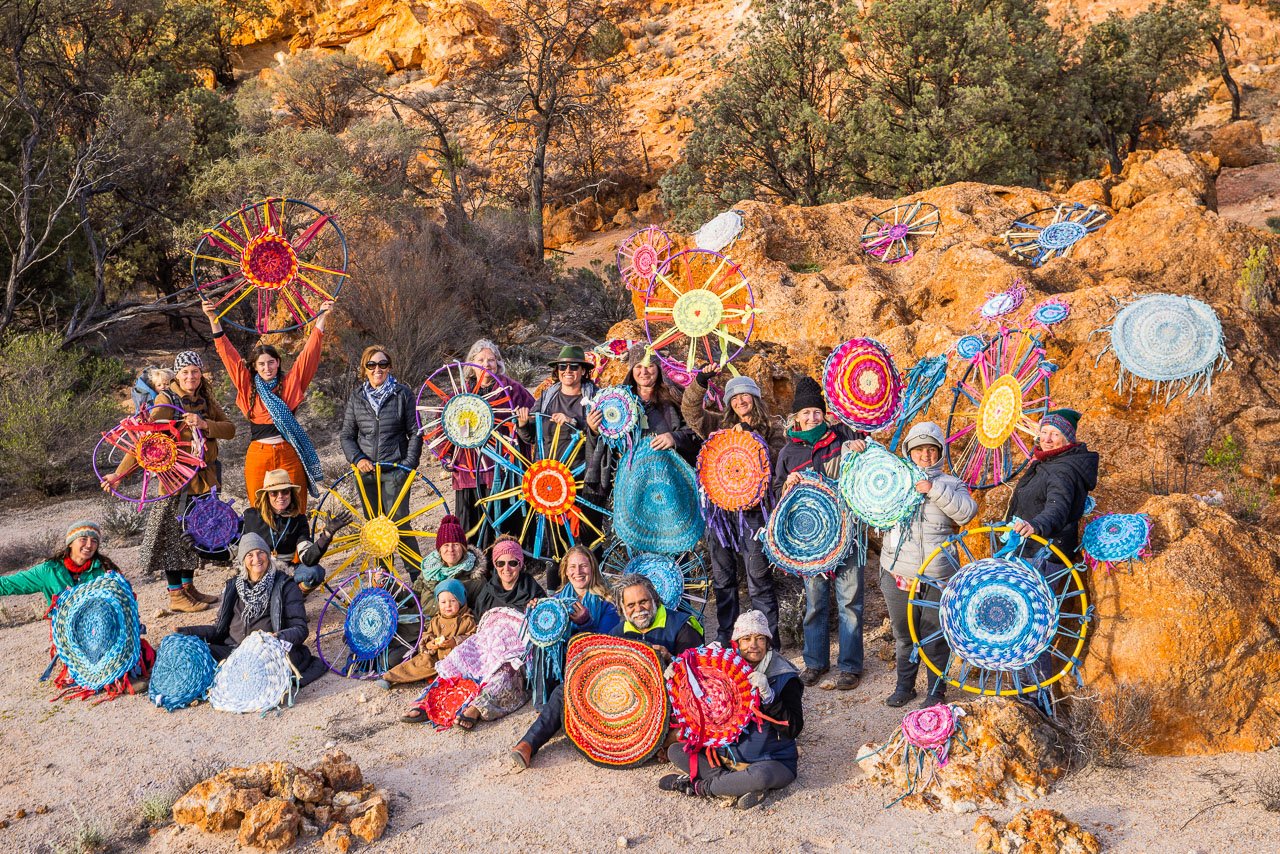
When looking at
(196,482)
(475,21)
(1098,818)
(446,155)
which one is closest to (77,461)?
(196,482)

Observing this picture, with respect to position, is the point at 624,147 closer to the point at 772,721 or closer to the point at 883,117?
the point at 883,117

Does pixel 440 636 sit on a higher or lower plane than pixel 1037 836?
higher

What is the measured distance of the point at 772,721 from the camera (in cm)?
462

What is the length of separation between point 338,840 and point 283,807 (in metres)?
0.30

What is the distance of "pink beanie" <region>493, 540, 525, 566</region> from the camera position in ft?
19.2

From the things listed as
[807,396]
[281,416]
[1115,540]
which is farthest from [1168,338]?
[281,416]

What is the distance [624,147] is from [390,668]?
2631 centimetres

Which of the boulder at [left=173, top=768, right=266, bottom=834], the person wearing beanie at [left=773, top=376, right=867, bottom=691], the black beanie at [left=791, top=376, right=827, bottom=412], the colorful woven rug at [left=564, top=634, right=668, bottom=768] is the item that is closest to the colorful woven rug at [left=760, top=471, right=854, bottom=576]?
the person wearing beanie at [left=773, top=376, right=867, bottom=691]

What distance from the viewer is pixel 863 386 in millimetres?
6016

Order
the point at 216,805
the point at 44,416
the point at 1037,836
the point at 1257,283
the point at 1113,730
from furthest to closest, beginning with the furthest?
1. the point at 44,416
2. the point at 1257,283
3. the point at 1113,730
4. the point at 216,805
5. the point at 1037,836

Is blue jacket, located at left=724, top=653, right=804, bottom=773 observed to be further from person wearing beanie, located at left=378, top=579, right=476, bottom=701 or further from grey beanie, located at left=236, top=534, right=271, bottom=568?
grey beanie, located at left=236, top=534, right=271, bottom=568

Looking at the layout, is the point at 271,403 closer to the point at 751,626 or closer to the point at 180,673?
the point at 180,673

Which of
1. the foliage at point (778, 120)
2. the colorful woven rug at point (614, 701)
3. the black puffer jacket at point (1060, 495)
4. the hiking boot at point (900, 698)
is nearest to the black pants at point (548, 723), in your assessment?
the colorful woven rug at point (614, 701)

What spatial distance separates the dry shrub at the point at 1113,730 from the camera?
14.9ft
